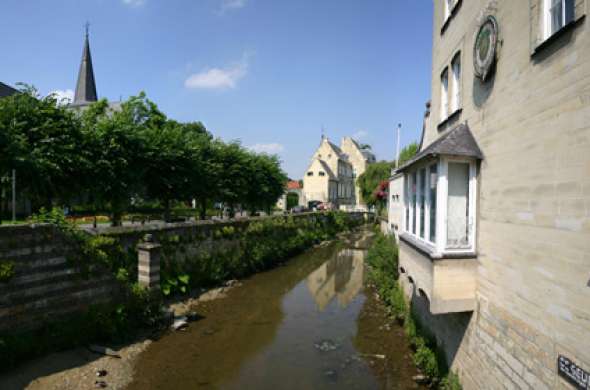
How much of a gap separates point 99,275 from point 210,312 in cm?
409

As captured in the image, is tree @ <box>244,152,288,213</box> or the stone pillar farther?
tree @ <box>244,152,288,213</box>

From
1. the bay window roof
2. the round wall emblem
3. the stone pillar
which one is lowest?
the stone pillar

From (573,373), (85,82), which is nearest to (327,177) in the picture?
(85,82)

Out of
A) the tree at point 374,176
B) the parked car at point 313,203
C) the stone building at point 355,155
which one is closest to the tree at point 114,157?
the tree at point 374,176

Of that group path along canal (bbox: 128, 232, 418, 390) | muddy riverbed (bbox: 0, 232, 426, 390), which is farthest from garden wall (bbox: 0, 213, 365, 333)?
path along canal (bbox: 128, 232, 418, 390)

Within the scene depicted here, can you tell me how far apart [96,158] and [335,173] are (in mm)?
48743

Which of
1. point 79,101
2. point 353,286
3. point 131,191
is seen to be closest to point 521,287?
point 353,286

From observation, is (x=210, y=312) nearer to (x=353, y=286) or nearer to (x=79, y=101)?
(x=353, y=286)

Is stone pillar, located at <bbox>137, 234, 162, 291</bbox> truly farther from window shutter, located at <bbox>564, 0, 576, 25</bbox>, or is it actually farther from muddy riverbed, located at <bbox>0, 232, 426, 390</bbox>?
window shutter, located at <bbox>564, 0, 576, 25</bbox>

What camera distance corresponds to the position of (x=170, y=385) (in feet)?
24.5

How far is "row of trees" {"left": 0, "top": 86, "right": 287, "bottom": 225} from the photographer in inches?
452

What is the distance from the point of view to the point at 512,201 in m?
4.80

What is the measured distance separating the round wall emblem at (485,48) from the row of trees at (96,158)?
1224cm

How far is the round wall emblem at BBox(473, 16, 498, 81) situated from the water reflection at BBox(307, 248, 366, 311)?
10141mm
